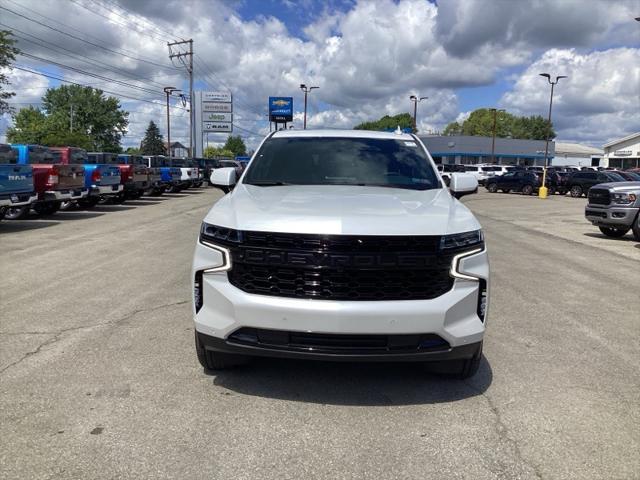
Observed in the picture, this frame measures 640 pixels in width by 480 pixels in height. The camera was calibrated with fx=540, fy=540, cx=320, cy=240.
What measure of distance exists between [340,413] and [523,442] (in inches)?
43.4

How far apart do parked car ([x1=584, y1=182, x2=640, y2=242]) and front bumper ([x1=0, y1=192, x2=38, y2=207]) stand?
13757 millimetres

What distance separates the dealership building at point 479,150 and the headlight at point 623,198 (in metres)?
64.3

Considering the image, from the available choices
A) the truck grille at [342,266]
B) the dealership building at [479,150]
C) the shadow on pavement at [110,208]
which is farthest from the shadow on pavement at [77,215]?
the dealership building at [479,150]

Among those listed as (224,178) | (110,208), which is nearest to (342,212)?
(224,178)

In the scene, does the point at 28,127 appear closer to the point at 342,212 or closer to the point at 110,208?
the point at 110,208

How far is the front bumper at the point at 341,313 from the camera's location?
3.23m

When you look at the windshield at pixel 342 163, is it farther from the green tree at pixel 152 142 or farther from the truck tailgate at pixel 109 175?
the green tree at pixel 152 142

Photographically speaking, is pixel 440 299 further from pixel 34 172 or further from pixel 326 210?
pixel 34 172

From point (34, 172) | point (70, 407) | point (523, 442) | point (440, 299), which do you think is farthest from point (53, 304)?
point (34, 172)

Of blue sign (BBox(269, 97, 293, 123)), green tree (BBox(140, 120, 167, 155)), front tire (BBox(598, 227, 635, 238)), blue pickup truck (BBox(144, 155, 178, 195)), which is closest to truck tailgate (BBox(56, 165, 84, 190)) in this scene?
blue pickup truck (BBox(144, 155, 178, 195))

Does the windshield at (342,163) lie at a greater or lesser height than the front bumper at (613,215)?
greater

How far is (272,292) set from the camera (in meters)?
3.35

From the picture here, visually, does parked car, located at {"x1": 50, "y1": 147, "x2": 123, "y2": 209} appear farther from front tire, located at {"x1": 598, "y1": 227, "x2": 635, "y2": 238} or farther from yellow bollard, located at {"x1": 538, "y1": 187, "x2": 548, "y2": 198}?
yellow bollard, located at {"x1": 538, "y1": 187, "x2": 548, "y2": 198}

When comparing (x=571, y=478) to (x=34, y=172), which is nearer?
(x=571, y=478)
